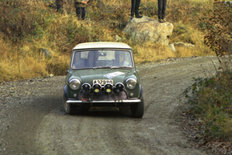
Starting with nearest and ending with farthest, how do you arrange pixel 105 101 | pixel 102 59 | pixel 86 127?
pixel 86 127, pixel 105 101, pixel 102 59

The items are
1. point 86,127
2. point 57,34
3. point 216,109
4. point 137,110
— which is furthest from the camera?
point 57,34

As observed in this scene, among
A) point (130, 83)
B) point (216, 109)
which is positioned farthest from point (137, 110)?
point (216, 109)

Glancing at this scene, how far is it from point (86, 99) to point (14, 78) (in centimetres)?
828

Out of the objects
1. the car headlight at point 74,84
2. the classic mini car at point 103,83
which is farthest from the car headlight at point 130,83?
the car headlight at point 74,84

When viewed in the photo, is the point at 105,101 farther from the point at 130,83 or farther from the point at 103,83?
the point at 130,83

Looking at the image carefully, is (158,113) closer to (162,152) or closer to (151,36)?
A: (162,152)

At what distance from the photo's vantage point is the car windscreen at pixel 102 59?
1096 centimetres

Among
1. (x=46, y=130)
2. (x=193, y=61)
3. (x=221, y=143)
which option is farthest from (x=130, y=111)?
(x=193, y=61)

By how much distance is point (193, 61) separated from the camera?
2109 centimetres

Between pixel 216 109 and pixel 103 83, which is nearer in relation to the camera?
pixel 216 109

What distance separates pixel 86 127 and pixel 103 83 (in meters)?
1.10

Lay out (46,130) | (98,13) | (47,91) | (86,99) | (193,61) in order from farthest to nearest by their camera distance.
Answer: (98,13)
(193,61)
(47,91)
(86,99)
(46,130)

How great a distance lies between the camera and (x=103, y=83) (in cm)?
997

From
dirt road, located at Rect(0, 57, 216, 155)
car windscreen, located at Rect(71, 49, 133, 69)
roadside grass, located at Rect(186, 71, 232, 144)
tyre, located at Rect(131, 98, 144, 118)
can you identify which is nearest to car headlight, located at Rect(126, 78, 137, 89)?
tyre, located at Rect(131, 98, 144, 118)
